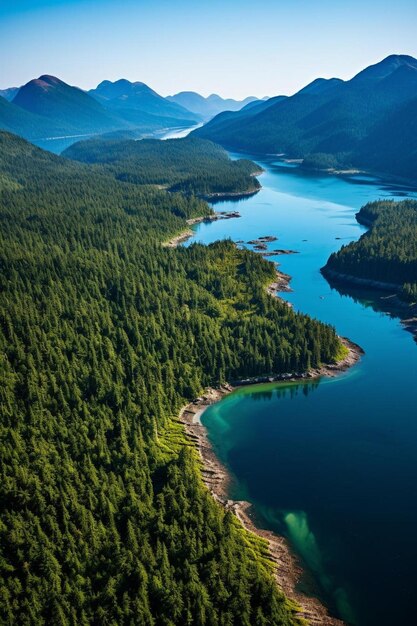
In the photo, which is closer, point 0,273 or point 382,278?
point 0,273

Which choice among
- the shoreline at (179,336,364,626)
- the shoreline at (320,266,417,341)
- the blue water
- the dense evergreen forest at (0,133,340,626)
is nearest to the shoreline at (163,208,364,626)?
the shoreline at (179,336,364,626)

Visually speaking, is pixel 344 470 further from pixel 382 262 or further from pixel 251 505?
pixel 382 262

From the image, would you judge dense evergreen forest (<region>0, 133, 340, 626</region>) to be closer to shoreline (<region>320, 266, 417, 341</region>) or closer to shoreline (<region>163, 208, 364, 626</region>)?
shoreline (<region>163, 208, 364, 626</region>)

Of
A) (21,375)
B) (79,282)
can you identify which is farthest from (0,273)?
(21,375)

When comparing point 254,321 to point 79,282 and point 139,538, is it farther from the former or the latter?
point 139,538

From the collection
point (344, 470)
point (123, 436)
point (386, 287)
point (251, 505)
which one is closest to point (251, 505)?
point (251, 505)

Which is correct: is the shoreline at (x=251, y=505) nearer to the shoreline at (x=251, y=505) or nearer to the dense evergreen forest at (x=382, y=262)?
the shoreline at (x=251, y=505)
